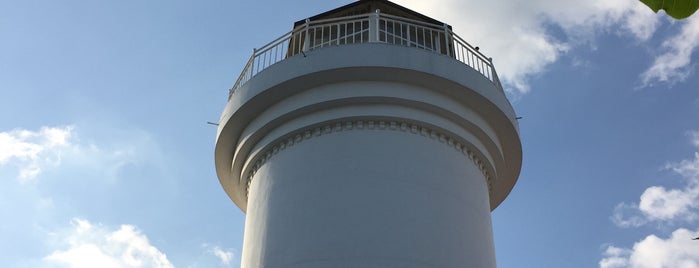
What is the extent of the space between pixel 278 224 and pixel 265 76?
2.96 meters

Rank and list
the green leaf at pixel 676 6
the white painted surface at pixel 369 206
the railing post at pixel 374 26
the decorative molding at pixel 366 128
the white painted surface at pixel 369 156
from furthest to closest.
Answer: the railing post at pixel 374 26 < the decorative molding at pixel 366 128 < the white painted surface at pixel 369 156 < the white painted surface at pixel 369 206 < the green leaf at pixel 676 6

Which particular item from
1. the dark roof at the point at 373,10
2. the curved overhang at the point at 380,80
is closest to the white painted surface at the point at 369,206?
the curved overhang at the point at 380,80

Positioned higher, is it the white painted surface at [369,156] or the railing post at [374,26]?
the railing post at [374,26]

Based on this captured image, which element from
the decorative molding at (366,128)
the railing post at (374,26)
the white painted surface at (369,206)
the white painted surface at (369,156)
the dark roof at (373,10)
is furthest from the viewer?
the dark roof at (373,10)

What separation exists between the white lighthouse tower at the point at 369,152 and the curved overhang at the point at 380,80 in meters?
0.03

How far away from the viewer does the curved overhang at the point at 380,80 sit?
11.8 m

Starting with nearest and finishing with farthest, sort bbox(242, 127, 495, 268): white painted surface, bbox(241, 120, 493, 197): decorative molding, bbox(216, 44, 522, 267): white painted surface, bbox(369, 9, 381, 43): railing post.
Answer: bbox(242, 127, 495, 268): white painted surface → bbox(216, 44, 522, 267): white painted surface → bbox(241, 120, 493, 197): decorative molding → bbox(369, 9, 381, 43): railing post

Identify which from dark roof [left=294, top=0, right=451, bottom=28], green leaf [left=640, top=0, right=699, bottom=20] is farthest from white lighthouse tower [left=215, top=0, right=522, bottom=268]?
green leaf [left=640, top=0, right=699, bottom=20]

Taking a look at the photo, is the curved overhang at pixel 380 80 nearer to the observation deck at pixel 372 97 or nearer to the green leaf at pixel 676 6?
the observation deck at pixel 372 97

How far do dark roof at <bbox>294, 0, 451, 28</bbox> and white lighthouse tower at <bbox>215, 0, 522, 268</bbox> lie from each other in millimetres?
1393

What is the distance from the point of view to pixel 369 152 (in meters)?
11.3

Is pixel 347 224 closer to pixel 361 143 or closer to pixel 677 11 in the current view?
pixel 361 143

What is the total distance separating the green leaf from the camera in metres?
1.51

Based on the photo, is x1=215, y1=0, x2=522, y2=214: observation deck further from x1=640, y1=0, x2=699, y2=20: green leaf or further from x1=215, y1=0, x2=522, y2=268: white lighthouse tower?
x1=640, y1=0, x2=699, y2=20: green leaf
